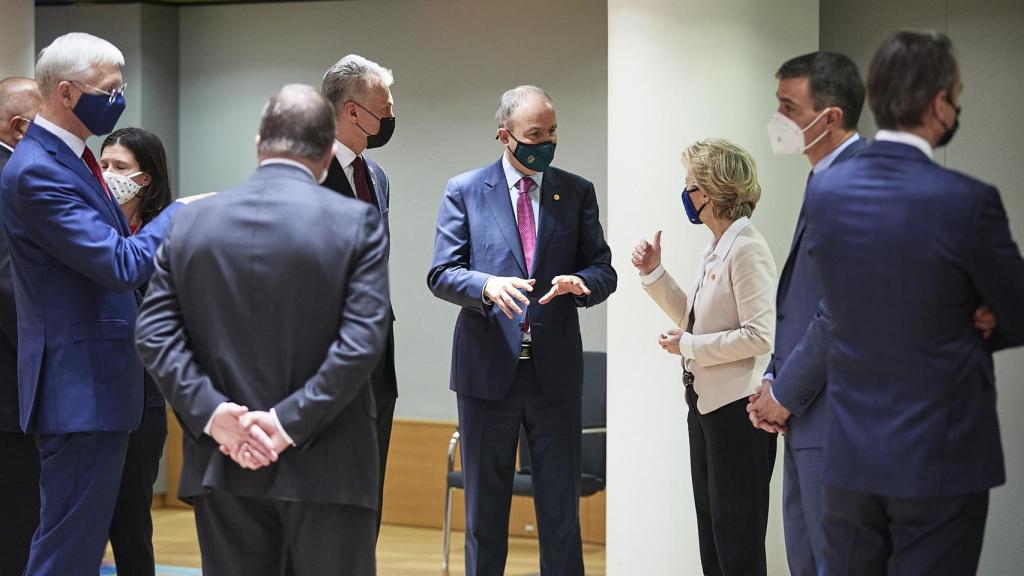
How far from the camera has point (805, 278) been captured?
10.4 feet

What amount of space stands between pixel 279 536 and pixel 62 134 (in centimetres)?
136

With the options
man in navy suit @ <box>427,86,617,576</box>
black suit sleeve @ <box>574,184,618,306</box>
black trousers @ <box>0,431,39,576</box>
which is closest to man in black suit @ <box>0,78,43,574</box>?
black trousers @ <box>0,431,39,576</box>

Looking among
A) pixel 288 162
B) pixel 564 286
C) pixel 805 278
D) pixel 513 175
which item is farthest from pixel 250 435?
pixel 513 175

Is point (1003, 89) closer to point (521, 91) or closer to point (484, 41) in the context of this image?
point (521, 91)

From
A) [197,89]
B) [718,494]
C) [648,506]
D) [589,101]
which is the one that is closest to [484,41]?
[589,101]

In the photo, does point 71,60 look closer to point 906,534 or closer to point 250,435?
point 250,435

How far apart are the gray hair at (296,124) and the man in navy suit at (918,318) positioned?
1149mm

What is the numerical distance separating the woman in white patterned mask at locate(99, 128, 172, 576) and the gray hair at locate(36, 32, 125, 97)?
1.74 ft

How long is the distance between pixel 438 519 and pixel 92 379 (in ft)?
12.8

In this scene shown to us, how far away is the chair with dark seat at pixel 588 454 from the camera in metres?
5.64

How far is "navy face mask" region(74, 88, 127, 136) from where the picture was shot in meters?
3.43

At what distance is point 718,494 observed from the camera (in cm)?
394

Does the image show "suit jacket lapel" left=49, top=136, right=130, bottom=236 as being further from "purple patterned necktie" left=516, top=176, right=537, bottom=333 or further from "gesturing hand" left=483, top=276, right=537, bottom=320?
"purple patterned necktie" left=516, top=176, right=537, bottom=333

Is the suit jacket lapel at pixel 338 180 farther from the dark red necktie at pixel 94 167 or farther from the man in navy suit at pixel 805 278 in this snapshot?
the man in navy suit at pixel 805 278
